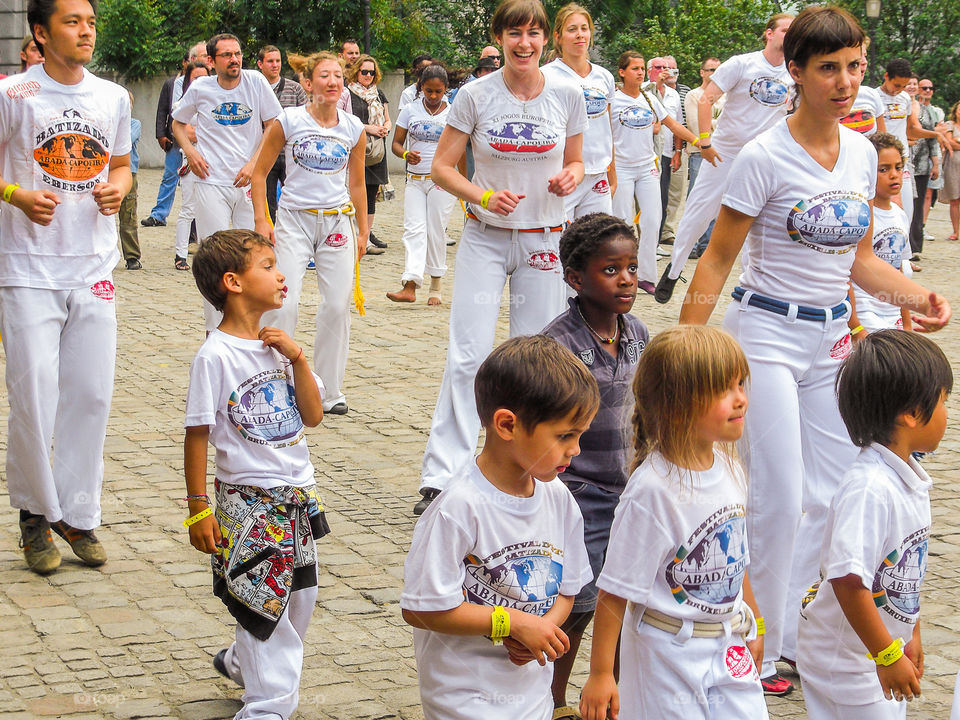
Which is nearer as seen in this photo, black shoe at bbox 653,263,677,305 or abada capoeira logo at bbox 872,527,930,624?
abada capoeira logo at bbox 872,527,930,624

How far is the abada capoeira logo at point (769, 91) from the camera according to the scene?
1053 centimetres

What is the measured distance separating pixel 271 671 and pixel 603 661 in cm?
127

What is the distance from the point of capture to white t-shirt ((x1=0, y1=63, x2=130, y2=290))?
217 inches

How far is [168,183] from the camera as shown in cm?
1802

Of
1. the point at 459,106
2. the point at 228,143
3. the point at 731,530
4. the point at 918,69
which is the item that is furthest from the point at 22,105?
the point at 918,69

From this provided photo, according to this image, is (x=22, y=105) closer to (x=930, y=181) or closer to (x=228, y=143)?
(x=228, y=143)

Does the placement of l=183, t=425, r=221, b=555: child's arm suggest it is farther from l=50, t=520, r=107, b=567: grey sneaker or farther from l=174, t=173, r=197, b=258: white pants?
l=174, t=173, r=197, b=258: white pants

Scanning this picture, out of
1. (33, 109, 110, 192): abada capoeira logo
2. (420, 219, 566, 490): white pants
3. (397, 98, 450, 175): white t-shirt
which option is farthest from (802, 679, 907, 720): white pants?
(397, 98, 450, 175): white t-shirt

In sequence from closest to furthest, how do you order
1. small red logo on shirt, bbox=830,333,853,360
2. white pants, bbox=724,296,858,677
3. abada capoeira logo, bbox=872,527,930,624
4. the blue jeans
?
abada capoeira logo, bbox=872,527,930,624 → white pants, bbox=724,296,858,677 → small red logo on shirt, bbox=830,333,853,360 → the blue jeans

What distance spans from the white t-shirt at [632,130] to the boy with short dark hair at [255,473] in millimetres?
8802

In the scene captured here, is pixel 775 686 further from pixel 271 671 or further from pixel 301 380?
pixel 301 380

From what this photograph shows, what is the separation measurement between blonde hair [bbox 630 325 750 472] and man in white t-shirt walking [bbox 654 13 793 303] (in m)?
7.36

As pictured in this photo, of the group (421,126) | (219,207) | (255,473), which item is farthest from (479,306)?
(421,126)

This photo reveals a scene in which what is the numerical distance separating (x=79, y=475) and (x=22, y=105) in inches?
61.1
